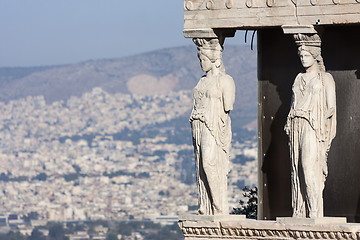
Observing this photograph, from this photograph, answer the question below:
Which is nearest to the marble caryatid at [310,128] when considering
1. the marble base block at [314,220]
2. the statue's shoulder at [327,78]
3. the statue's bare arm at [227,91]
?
the statue's shoulder at [327,78]

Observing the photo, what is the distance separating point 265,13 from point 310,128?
1600 mm

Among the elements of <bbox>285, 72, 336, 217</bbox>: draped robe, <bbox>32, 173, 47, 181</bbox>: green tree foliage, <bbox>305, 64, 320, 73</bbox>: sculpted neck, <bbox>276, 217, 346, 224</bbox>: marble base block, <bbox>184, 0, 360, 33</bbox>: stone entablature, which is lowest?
<bbox>276, 217, 346, 224</bbox>: marble base block

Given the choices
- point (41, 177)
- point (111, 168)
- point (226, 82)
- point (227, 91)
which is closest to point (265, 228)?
point (227, 91)

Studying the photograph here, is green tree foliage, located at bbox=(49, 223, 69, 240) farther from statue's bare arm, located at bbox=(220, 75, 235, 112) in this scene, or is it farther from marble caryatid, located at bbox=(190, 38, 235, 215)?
statue's bare arm, located at bbox=(220, 75, 235, 112)

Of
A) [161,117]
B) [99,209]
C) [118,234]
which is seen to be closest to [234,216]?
[118,234]

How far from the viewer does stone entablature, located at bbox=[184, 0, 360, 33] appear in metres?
19.2

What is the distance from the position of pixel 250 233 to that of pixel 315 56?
241 cm

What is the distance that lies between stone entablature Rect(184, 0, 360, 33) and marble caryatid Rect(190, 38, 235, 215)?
0.30 m

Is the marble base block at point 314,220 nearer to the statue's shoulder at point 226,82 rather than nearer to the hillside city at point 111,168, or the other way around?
the statue's shoulder at point 226,82

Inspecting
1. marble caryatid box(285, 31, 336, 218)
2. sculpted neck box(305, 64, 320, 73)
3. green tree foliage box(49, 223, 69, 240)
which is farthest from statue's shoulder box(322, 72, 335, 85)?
green tree foliage box(49, 223, 69, 240)

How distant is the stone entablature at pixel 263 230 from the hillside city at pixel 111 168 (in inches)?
4018

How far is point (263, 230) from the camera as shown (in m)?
19.8

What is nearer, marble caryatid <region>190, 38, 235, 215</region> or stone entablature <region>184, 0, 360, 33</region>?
stone entablature <region>184, 0, 360, 33</region>

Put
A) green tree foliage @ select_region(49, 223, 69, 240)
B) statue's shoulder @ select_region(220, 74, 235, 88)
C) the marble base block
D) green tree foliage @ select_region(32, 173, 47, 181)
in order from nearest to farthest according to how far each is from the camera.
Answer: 1. the marble base block
2. statue's shoulder @ select_region(220, 74, 235, 88)
3. green tree foliage @ select_region(49, 223, 69, 240)
4. green tree foliage @ select_region(32, 173, 47, 181)
